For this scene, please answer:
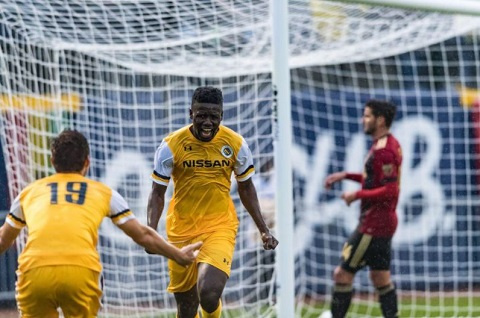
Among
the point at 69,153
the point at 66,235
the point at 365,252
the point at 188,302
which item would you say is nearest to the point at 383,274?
the point at 365,252

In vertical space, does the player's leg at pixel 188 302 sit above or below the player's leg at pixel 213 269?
below

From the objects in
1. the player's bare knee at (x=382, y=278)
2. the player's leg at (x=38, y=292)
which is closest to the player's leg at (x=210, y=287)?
the player's leg at (x=38, y=292)

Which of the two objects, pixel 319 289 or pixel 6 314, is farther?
pixel 319 289

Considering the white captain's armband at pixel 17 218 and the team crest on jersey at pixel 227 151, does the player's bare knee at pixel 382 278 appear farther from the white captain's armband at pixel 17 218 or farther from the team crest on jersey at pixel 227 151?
the white captain's armband at pixel 17 218

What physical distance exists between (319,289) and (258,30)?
3912 millimetres

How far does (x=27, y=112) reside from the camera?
998 cm

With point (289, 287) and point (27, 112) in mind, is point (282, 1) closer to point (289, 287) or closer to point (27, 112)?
point (289, 287)

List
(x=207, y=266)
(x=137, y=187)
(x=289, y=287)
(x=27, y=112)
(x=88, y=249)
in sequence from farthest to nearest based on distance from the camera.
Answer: (x=137, y=187), (x=27, y=112), (x=289, y=287), (x=207, y=266), (x=88, y=249)

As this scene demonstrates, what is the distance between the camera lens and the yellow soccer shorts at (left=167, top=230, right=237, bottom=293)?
23.5 ft

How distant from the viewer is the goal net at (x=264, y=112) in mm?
10156

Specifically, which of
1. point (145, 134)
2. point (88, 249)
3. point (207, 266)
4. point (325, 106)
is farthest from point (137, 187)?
point (88, 249)

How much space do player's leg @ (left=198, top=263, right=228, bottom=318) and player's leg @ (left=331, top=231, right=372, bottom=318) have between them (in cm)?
255

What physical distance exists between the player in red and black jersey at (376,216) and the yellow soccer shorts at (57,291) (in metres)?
4.11

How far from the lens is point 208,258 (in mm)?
7137
